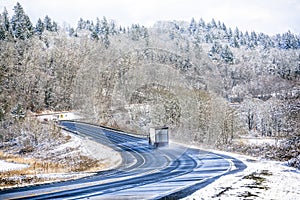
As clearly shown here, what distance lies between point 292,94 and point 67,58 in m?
80.3

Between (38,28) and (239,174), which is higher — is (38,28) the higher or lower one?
the higher one

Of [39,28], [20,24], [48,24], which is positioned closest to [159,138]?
[20,24]

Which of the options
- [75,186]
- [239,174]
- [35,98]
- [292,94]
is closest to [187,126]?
[292,94]

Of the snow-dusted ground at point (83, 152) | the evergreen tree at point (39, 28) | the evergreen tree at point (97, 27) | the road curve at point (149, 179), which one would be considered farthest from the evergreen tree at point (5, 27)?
the road curve at point (149, 179)

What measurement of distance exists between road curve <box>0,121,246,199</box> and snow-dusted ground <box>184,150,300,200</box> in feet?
2.55

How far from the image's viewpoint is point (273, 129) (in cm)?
8712

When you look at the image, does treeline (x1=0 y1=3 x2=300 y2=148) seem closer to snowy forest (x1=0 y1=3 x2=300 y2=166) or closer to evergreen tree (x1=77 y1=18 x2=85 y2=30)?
snowy forest (x1=0 y1=3 x2=300 y2=166)

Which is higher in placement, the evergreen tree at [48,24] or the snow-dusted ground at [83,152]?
the evergreen tree at [48,24]

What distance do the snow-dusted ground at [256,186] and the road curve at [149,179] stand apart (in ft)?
2.55

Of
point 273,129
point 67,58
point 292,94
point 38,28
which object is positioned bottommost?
point 273,129

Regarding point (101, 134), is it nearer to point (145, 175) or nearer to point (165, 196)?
point (145, 175)

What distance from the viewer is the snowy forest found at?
41094mm

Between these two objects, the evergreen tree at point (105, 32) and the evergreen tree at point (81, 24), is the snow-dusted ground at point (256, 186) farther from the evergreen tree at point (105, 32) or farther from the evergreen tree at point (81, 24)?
the evergreen tree at point (81, 24)

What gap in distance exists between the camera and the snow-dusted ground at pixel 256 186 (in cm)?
1279
